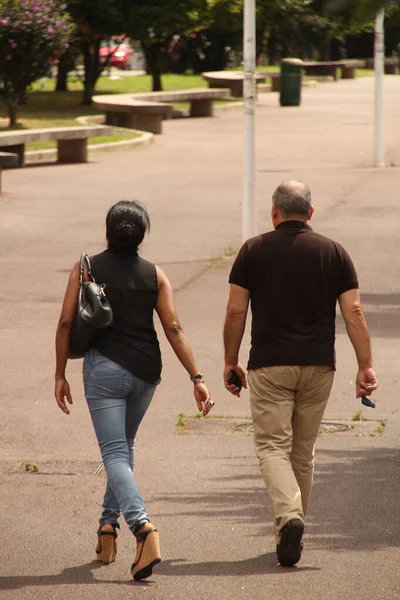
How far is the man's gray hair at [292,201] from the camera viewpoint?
18.4 ft

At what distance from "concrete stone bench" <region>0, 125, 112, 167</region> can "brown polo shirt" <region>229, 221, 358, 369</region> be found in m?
18.4

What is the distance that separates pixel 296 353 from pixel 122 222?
0.95m

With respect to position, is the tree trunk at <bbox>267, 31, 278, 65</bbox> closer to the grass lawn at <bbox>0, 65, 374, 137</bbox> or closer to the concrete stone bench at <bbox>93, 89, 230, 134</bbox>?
the grass lawn at <bbox>0, 65, 374, 137</bbox>

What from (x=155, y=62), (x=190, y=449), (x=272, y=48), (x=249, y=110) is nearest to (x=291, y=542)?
(x=190, y=449)

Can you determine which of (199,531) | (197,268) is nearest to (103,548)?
(199,531)

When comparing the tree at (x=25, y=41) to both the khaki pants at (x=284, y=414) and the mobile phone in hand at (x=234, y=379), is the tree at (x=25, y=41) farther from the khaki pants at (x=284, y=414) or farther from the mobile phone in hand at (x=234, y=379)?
the khaki pants at (x=284, y=414)

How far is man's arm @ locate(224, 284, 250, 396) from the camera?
5.63 meters

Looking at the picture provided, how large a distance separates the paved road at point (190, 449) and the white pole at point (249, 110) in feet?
1.73

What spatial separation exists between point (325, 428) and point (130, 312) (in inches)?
128

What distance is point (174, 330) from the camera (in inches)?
217

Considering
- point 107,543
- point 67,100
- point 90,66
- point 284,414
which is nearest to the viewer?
point 107,543

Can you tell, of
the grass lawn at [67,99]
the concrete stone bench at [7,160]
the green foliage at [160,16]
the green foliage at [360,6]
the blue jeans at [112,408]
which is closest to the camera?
the green foliage at [360,6]

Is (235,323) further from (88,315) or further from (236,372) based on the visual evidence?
(88,315)

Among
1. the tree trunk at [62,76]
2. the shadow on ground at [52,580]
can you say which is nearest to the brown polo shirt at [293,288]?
the shadow on ground at [52,580]
